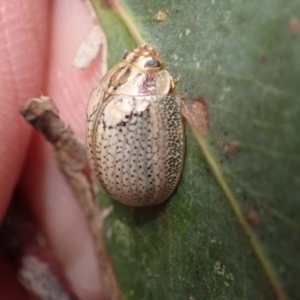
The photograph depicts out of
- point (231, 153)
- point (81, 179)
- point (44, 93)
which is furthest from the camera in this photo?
point (44, 93)

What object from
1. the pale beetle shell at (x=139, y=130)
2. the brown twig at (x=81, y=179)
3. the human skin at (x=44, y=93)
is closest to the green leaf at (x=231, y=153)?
the pale beetle shell at (x=139, y=130)

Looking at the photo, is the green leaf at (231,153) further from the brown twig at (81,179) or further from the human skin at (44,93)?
the human skin at (44,93)

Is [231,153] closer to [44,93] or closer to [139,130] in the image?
[139,130]

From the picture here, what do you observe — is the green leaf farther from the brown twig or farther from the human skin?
the human skin

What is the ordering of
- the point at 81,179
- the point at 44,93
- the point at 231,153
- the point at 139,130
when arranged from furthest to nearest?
the point at 44,93 < the point at 81,179 < the point at 139,130 < the point at 231,153

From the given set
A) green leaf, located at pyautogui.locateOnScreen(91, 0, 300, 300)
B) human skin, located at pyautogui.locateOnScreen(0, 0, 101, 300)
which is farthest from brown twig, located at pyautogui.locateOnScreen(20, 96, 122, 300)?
green leaf, located at pyautogui.locateOnScreen(91, 0, 300, 300)

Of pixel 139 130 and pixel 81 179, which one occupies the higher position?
pixel 139 130

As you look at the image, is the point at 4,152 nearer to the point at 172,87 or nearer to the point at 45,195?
the point at 45,195

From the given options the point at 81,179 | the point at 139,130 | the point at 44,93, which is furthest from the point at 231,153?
the point at 44,93
